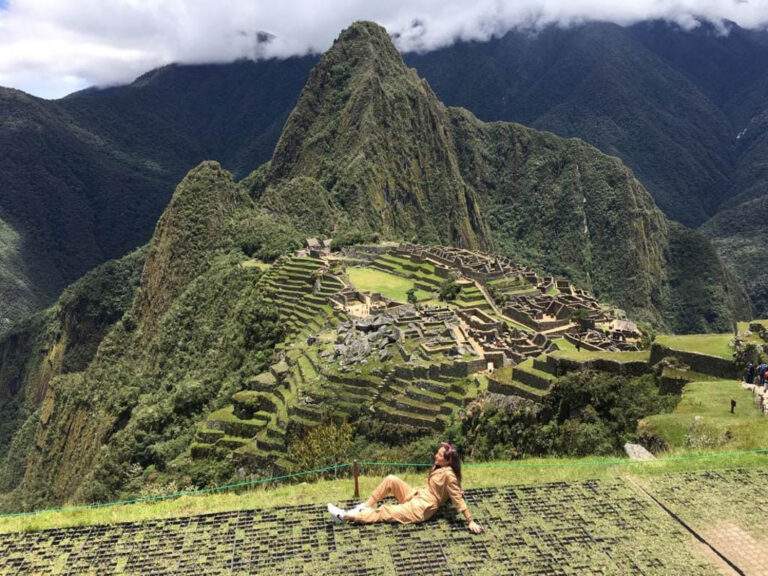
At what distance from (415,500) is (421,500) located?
102mm

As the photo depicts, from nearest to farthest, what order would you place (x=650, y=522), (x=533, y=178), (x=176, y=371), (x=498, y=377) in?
(x=650, y=522)
(x=498, y=377)
(x=176, y=371)
(x=533, y=178)

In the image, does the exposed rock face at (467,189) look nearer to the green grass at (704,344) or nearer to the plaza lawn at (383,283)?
the plaza lawn at (383,283)

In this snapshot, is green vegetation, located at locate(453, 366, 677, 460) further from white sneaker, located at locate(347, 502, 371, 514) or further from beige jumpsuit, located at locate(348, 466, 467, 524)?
white sneaker, located at locate(347, 502, 371, 514)

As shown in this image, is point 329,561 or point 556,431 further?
point 556,431

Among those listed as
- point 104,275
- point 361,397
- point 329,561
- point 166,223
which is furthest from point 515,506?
point 104,275

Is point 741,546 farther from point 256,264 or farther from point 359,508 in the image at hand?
point 256,264

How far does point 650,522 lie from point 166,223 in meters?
79.9

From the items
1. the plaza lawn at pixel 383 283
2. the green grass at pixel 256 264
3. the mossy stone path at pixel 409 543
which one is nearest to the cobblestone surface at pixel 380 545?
the mossy stone path at pixel 409 543

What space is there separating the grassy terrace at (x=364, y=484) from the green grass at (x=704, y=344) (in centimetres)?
866

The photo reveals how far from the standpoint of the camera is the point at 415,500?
34.9ft

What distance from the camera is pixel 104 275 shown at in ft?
345

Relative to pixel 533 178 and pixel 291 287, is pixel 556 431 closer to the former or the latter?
pixel 291 287

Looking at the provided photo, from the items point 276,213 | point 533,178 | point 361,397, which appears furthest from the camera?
point 533,178

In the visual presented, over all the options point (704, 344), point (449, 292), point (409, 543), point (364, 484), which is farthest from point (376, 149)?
point (409, 543)
